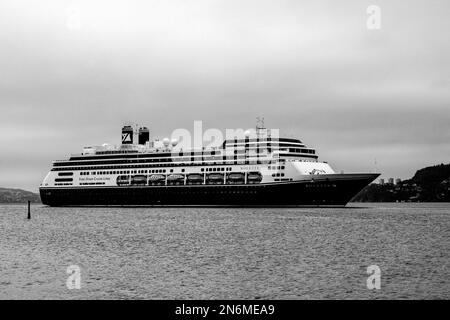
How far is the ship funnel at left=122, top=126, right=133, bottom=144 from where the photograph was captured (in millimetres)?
122750

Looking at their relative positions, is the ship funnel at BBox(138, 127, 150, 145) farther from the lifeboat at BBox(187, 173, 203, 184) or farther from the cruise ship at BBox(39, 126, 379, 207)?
the lifeboat at BBox(187, 173, 203, 184)

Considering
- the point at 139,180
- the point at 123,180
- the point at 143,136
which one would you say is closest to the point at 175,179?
the point at 139,180

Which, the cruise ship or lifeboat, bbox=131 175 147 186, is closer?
the cruise ship

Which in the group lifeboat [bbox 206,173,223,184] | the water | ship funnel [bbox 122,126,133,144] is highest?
ship funnel [bbox 122,126,133,144]

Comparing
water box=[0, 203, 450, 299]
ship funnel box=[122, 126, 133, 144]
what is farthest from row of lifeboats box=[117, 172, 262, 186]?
water box=[0, 203, 450, 299]

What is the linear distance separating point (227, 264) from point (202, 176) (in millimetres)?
73775

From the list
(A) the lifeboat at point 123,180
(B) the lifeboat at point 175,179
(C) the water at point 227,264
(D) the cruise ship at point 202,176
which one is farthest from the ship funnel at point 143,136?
(C) the water at point 227,264

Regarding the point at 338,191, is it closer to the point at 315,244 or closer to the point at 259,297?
the point at 315,244

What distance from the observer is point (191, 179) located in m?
106

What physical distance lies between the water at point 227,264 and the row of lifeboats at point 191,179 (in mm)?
47504

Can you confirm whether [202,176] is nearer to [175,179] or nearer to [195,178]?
[195,178]

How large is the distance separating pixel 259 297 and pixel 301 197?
7121 centimetres
